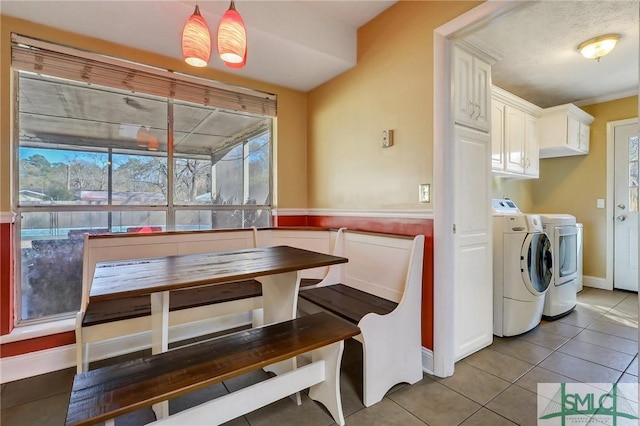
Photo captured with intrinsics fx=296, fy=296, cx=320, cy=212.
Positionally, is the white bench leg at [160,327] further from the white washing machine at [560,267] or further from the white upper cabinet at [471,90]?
the white washing machine at [560,267]

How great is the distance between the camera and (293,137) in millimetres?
3354

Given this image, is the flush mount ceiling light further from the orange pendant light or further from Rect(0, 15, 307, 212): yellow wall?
the orange pendant light

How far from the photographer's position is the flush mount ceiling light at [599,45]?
2.49 meters

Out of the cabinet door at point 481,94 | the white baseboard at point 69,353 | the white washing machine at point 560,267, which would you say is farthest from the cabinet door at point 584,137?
the white baseboard at point 69,353

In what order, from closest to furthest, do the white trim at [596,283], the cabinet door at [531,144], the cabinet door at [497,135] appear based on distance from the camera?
the cabinet door at [497,135] → the cabinet door at [531,144] → the white trim at [596,283]

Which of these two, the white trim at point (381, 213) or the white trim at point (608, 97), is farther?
the white trim at point (608, 97)

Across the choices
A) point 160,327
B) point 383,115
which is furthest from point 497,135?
point 160,327

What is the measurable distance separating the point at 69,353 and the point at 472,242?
10.2 ft

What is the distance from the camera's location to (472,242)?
227cm

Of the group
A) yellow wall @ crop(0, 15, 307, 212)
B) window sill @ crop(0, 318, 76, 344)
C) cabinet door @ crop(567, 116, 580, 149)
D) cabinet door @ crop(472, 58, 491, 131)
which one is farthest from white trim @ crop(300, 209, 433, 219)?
cabinet door @ crop(567, 116, 580, 149)

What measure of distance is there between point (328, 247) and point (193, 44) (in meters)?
1.89

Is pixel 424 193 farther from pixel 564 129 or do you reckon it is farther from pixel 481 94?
pixel 564 129

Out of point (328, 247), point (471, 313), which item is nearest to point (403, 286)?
point (471, 313)

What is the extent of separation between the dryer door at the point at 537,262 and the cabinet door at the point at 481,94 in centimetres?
114
